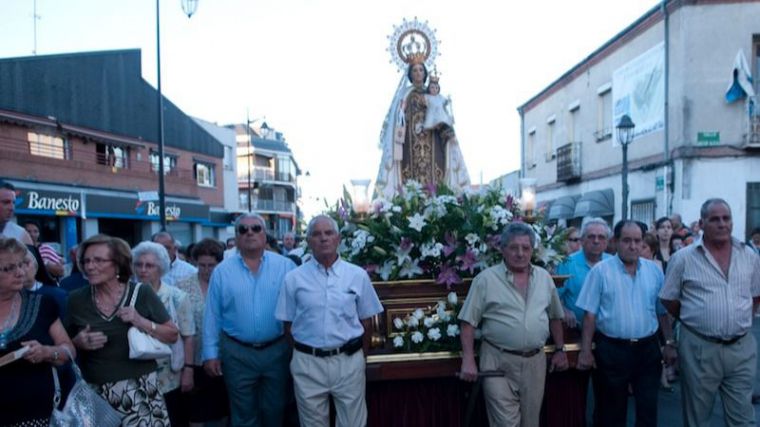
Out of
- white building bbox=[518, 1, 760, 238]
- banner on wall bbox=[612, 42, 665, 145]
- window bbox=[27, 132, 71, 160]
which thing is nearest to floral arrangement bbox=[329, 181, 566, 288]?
white building bbox=[518, 1, 760, 238]

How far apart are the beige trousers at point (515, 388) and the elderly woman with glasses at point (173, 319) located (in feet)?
7.05

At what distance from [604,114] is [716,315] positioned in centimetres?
1491

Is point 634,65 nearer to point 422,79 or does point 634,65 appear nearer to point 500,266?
point 422,79

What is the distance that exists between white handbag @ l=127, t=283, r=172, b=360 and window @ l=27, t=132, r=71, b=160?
18419 millimetres

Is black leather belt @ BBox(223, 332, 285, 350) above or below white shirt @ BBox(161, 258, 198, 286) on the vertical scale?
below

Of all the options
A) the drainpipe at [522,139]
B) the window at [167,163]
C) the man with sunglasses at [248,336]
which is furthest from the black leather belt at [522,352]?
the window at [167,163]

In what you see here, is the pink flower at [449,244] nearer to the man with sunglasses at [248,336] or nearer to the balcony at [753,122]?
the man with sunglasses at [248,336]

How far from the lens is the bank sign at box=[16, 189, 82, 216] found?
16672mm

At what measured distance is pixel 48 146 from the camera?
1888cm

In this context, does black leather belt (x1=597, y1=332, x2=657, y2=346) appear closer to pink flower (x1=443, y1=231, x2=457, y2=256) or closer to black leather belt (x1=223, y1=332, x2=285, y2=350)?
pink flower (x1=443, y1=231, x2=457, y2=256)

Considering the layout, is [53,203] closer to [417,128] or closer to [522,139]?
[417,128]

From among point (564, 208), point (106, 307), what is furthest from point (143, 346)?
point (564, 208)

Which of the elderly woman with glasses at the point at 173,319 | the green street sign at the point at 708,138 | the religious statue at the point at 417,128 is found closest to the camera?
the elderly woman with glasses at the point at 173,319

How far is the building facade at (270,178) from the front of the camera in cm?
4857
